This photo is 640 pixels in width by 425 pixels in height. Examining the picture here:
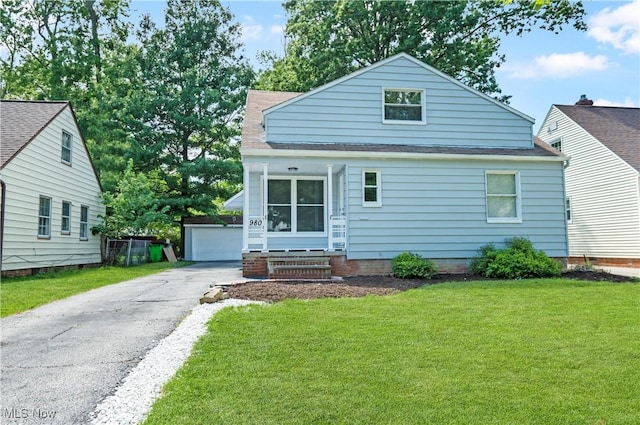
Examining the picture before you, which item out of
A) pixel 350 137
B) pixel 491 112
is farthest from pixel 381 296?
pixel 491 112

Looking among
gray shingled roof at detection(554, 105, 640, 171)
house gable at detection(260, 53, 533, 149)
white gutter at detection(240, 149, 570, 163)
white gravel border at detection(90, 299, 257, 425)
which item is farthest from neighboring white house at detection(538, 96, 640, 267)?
white gravel border at detection(90, 299, 257, 425)

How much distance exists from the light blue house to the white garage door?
41.6 ft

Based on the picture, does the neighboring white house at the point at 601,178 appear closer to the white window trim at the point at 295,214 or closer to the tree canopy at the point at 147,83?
the white window trim at the point at 295,214

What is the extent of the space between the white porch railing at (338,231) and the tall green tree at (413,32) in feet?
45.7

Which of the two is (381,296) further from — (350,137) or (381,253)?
(350,137)

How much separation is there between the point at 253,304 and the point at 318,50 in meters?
19.3

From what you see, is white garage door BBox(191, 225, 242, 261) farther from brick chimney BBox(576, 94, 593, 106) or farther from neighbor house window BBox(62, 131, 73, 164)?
brick chimney BBox(576, 94, 593, 106)

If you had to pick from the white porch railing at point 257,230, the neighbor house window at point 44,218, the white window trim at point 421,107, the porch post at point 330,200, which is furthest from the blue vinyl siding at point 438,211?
the neighbor house window at point 44,218

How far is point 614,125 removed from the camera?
18.4 m

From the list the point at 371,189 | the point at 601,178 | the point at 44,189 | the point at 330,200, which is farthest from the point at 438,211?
the point at 44,189

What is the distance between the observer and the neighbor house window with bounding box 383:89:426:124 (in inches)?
496

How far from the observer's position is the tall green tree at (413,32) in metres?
22.1

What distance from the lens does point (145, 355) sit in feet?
15.1

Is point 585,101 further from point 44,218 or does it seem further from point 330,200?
point 44,218
